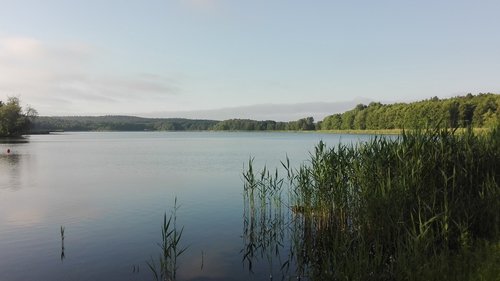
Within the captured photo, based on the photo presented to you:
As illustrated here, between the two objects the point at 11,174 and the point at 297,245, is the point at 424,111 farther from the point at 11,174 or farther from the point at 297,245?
the point at 297,245

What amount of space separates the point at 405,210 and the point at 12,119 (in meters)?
133

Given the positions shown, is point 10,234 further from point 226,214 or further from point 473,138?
point 473,138

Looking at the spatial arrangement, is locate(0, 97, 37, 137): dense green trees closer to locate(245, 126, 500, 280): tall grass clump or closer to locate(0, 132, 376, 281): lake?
locate(0, 132, 376, 281): lake

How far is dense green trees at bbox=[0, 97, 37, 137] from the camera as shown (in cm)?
11338

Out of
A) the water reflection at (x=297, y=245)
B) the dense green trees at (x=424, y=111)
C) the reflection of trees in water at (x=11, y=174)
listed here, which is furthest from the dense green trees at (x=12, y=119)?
the water reflection at (x=297, y=245)

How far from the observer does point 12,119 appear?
383ft

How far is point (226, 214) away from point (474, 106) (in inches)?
4875

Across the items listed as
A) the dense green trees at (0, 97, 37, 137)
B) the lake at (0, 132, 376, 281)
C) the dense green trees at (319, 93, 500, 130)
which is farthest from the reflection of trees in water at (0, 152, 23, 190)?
the dense green trees at (0, 97, 37, 137)

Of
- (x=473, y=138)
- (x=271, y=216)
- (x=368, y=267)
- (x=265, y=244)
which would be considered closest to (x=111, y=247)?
(x=265, y=244)

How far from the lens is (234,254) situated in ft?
41.9

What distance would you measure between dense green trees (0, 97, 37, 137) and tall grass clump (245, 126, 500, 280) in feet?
410

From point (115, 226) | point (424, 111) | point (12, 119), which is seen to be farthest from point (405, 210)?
point (12, 119)

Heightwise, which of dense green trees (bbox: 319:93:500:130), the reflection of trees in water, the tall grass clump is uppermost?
dense green trees (bbox: 319:93:500:130)

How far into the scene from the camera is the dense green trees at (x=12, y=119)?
113 m
